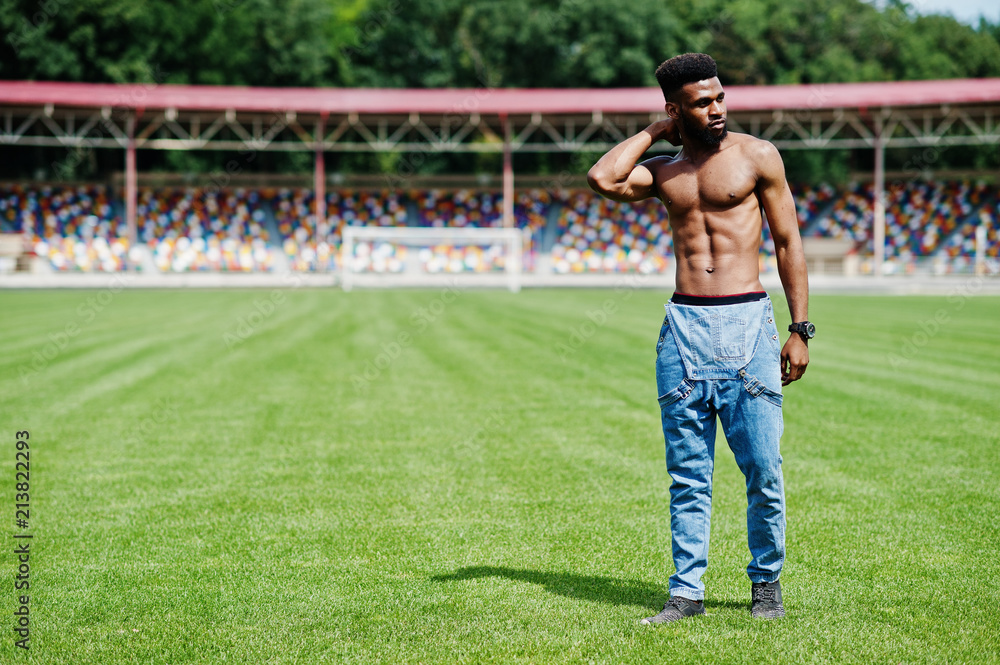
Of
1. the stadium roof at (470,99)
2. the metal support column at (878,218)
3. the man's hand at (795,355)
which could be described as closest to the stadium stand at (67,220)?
the stadium roof at (470,99)

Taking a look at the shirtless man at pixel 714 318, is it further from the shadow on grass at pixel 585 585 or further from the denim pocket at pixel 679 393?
the shadow on grass at pixel 585 585

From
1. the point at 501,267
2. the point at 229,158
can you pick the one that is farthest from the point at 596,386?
the point at 229,158

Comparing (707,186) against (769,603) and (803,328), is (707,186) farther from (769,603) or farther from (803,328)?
(769,603)

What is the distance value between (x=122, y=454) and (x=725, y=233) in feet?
18.2

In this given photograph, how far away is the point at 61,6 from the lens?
48.9 meters

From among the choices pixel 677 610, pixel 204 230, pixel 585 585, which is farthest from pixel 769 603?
pixel 204 230

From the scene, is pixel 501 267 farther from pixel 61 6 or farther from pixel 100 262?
pixel 61 6

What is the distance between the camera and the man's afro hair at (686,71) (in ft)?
12.5

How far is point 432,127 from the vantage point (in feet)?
151

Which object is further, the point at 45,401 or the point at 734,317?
the point at 45,401

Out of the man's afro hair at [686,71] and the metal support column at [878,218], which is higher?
the metal support column at [878,218]

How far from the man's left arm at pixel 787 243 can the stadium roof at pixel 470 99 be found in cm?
3624

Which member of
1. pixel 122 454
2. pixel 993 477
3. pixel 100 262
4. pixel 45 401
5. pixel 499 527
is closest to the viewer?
pixel 499 527

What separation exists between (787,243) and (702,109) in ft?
2.20
